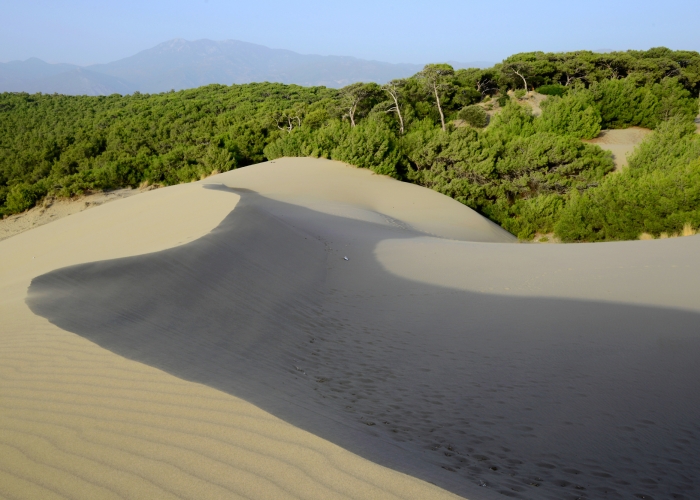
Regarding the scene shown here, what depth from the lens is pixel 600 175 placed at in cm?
2097

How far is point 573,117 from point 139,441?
31.0 meters

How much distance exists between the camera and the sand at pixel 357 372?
8.05 ft

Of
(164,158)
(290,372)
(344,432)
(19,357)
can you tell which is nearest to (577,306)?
(290,372)

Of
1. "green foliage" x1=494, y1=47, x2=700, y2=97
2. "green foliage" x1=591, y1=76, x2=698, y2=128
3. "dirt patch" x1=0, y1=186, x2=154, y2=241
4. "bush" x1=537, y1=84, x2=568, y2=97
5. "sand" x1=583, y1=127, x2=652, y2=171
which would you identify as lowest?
"dirt patch" x1=0, y1=186, x2=154, y2=241

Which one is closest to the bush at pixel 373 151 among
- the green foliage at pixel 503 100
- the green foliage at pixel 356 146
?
the green foliage at pixel 356 146

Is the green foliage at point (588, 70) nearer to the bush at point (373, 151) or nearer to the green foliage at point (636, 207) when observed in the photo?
the bush at point (373, 151)

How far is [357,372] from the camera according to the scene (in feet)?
15.2

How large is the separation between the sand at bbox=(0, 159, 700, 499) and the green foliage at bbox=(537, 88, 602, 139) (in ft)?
69.2

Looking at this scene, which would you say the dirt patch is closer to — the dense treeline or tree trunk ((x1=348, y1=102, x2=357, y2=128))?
the dense treeline

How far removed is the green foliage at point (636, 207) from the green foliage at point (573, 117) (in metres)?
10.4

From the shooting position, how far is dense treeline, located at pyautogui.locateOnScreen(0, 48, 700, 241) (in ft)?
61.7

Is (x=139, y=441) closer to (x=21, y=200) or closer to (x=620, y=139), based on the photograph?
(x=21, y=200)

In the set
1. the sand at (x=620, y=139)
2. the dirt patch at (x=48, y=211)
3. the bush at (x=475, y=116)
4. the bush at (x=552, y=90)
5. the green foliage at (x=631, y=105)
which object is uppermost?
the bush at (x=552, y=90)

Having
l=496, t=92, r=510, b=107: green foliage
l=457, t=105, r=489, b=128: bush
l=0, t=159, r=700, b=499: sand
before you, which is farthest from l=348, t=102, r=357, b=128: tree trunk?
l=0, t=159, r=700, b=499: sand
